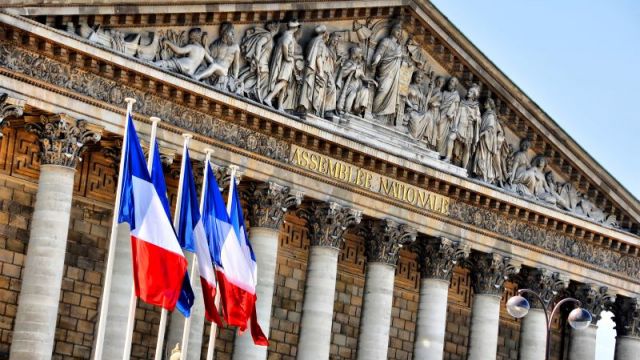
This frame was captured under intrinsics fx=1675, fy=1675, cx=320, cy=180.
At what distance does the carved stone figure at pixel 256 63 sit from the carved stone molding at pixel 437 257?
6843 millimetres

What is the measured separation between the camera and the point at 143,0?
3725 centimetres

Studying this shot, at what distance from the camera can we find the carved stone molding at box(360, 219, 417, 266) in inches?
1681

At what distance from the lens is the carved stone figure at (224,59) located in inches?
1538

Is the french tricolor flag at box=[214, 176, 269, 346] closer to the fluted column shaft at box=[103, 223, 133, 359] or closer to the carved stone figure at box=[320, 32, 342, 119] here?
the fluted column shaft at box=[103, 223, 133, 359]

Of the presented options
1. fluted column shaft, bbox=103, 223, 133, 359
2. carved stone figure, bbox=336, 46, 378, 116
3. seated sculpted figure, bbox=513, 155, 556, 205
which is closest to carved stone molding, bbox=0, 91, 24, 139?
Result: fluted column shaft, bbox=103, 223, 133, 359

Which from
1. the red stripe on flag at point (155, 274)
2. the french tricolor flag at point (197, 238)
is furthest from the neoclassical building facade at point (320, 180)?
the red stripe on flag at point (155, 274)

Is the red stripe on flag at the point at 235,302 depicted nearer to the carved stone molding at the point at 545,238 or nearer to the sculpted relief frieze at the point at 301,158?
the sculpted relief frieze at the point at 301,158

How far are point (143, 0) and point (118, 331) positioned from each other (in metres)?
7.35

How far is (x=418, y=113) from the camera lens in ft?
145

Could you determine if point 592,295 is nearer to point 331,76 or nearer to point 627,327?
point 627,327

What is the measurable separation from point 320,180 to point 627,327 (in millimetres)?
12751

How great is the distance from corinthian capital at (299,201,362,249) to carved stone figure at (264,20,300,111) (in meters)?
2.78

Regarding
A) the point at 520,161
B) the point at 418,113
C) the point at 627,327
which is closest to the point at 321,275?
the point at 418,113

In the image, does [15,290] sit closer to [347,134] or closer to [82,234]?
[82,234]
